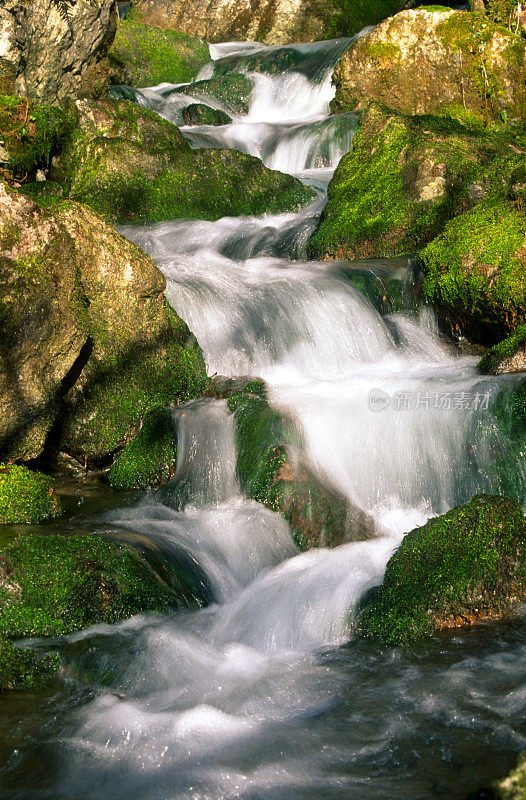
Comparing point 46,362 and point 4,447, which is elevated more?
point 46,362

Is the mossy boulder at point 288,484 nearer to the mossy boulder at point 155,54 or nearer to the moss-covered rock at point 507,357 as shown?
the moss-covered rock at point 507,357

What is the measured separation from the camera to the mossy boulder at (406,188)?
32.0 feet

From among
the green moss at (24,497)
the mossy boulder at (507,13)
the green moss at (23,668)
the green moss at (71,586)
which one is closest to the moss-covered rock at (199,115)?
the mossy boulder at (507,13)

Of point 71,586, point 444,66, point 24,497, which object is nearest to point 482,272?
point 24,497

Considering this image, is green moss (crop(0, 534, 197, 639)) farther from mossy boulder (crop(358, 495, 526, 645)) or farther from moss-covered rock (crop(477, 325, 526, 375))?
moss-covered rock (crop(477, 325, 526, 375))

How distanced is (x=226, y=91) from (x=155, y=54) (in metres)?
2.82

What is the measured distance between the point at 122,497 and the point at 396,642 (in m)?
2.86

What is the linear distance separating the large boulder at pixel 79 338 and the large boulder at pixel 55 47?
4248 millimetres

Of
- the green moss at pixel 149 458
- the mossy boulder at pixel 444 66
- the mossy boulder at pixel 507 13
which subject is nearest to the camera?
the green moss at pixel 149 458

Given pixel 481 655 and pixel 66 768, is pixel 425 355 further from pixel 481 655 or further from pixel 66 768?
pixel 66 768

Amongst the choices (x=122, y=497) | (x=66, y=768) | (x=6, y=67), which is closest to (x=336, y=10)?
(x=6, y=67)

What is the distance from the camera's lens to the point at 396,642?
14.5ft

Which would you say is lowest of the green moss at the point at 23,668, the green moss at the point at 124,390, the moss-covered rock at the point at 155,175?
the green moss at the point at 23,668

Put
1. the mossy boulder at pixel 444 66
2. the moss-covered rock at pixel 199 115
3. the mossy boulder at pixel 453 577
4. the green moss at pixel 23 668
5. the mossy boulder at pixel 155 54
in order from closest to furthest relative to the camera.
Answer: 1. the green moss at pixel 23 668
2. the mossy boulder at pixel 453 577
3. the mossy boulder at pixel 444 66
4. the moss-covered rock at pixel 199 115
5. the mossy boulder at pixel 155 54
